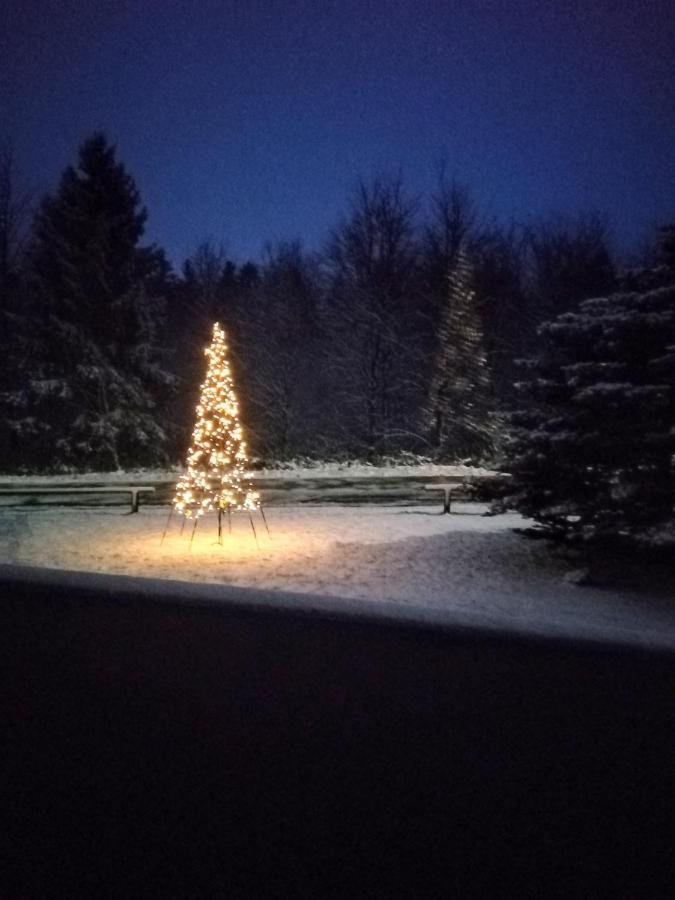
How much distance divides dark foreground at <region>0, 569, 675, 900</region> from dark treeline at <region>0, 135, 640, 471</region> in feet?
80.5

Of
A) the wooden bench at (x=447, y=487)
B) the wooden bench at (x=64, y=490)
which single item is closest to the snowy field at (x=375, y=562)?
the wooden bench at (x=447, y=487)

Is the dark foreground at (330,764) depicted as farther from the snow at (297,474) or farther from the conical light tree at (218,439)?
the snow at (297,474)

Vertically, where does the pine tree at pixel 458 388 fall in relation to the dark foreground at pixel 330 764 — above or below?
above

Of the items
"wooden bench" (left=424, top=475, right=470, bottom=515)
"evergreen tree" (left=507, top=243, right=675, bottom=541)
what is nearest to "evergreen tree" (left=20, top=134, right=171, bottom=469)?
"wooden bench" (left=424, top=475, right=470, bottom=515)

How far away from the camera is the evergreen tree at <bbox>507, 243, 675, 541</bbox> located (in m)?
13.1

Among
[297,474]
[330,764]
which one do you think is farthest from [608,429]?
[297,474]

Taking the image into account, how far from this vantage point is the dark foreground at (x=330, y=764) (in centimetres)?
385

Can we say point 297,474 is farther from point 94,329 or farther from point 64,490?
point 94,329

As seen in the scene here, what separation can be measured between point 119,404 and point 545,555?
73.8ft

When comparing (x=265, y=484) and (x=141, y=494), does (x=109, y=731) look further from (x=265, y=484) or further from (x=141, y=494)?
(x=265, y=484)

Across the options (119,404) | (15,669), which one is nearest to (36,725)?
(15,669)

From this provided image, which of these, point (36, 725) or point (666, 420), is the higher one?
point (666, 420)

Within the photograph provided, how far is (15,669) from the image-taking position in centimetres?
675

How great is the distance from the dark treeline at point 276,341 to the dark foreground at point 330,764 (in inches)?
967
